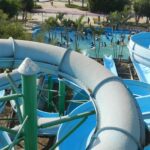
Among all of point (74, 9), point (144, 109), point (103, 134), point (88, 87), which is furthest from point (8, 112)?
point (74, 9)

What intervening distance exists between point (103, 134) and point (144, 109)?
9.23 meters

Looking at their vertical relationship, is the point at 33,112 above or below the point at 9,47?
below

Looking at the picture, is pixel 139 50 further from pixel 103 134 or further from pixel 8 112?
pixel 103 134

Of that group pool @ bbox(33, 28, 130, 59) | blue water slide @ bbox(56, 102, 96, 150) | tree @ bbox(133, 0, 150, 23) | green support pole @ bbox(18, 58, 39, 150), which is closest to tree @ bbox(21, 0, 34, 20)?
pool @ bbox(33, 28, 130, 59)

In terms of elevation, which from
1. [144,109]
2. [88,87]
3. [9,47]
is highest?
[9,47]

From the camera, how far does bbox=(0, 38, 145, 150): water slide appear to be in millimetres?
6074

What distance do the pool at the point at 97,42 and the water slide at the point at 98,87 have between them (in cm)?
2038

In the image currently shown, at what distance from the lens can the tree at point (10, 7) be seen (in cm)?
3535

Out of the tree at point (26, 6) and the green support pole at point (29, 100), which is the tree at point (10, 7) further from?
the green support pole at point (29, 100)

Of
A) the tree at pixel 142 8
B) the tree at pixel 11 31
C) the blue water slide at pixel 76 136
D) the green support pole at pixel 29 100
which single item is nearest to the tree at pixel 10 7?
the tree at pixel 142 8

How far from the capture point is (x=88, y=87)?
757 cm

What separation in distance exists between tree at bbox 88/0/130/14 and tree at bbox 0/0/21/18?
1036 centimetres

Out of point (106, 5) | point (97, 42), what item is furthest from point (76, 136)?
point (106, 5)

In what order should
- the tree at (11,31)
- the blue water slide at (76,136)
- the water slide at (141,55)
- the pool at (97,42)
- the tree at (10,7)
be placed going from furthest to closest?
1. the tree at (10,7)
2. the pool at (97,42)
3. the tree at (11,31)
4. the water slide at (141,55)
5. the blue water slide at (76,136)
